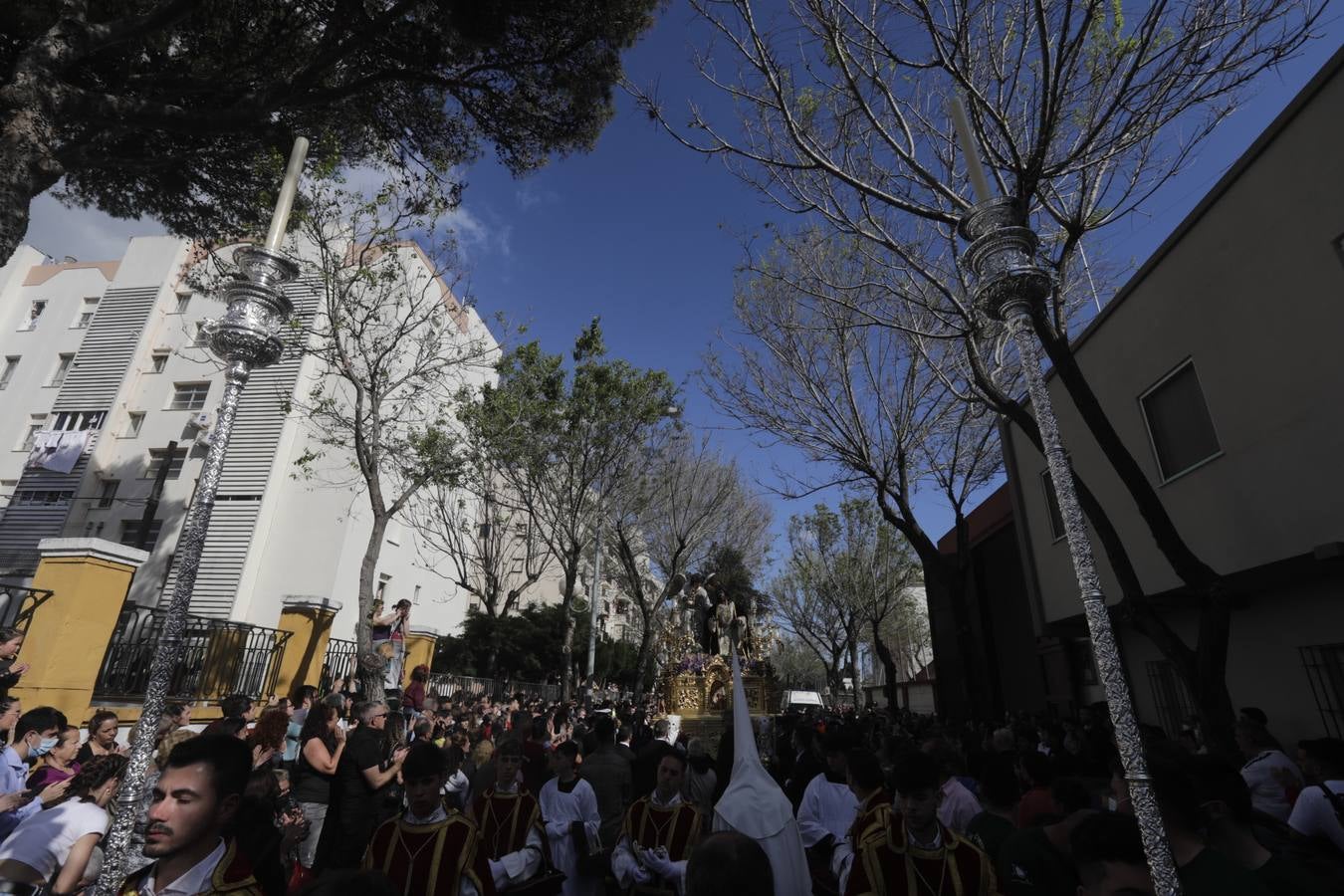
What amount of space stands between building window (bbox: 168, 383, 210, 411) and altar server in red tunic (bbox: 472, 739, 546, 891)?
2510 centimetres

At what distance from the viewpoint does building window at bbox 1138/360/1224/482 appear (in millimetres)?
8539

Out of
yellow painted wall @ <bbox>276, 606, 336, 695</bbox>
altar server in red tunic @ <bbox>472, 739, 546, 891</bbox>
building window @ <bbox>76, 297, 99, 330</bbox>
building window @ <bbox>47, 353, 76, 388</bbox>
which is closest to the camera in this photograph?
altar server in red tunic @ <bbox>472, 739, 546, 891</bbox>

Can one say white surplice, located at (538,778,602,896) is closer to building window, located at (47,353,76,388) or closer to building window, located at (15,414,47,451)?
building window, located at (15,414,47,451)

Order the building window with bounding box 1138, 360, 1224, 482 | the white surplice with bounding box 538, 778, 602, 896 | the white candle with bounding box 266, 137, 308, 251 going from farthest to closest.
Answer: the building window with bounding box 1138, 360, 1224, 482 < the white surplice with bounding box 538, 778, 602, 896 < the white candle with bounding box 266, 137, 308, 251

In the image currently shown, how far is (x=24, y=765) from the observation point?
464cm

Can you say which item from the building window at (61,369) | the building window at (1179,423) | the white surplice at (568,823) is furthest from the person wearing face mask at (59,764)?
the building window at (61,369)

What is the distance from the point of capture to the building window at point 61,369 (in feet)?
87.3

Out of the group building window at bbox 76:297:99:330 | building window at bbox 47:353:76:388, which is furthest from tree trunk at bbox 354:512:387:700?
Result: building window at bbox 76:297:99:330

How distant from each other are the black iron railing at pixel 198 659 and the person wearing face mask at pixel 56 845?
684 cm

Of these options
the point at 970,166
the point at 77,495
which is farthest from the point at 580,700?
the point at 77,495

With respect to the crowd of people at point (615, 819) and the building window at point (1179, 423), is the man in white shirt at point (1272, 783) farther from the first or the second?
the building window at point (1179, 423)

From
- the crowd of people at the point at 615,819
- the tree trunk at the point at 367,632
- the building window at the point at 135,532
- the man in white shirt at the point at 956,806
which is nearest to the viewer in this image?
the crowd of people at the point at 615,819

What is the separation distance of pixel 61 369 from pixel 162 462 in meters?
9.05

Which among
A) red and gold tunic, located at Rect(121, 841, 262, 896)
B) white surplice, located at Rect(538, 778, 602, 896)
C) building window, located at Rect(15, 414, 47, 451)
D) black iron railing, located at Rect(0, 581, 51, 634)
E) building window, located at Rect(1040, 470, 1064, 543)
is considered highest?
building window, located at Rect(15, 414, 47, 451)
